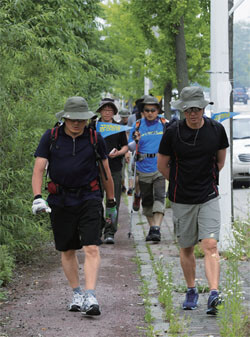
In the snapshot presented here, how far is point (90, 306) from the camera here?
6.83 m

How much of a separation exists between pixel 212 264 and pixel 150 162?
4.64 m

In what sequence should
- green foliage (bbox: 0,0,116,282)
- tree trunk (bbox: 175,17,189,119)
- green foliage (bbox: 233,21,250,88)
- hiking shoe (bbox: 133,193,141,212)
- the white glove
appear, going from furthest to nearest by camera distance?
1. tree trunk (bbox: 175,17,189,119)
2. hiking shoe (bbox: 133,193,141,212)
3. green foliage (bbox: 233,21,250,88)
4. green foliage (bbox: 0,0,116,282)
5. the white glove

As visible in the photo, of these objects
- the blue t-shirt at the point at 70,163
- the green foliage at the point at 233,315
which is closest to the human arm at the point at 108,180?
the blue t-shirt at the point at 70,163

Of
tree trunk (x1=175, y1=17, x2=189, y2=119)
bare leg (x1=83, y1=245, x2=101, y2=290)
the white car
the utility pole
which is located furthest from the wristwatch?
the white car

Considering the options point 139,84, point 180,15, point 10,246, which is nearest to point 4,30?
point 10,246

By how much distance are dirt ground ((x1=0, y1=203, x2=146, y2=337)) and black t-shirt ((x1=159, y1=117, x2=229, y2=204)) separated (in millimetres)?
1145

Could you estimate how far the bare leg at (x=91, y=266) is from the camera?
698 centimetres

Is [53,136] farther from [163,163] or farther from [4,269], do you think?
[4,269]

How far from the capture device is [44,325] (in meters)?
6.64

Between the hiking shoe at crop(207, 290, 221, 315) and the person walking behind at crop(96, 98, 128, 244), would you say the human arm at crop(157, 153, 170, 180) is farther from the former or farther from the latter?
the person walking behind at crop(96, 98, 128, 244)

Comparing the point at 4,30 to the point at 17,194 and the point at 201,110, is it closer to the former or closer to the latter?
the point at 17,194

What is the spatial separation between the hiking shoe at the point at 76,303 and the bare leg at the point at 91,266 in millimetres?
282

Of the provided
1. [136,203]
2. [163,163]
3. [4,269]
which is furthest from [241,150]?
[163,163]

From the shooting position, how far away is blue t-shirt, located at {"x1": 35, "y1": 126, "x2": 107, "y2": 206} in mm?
7000
